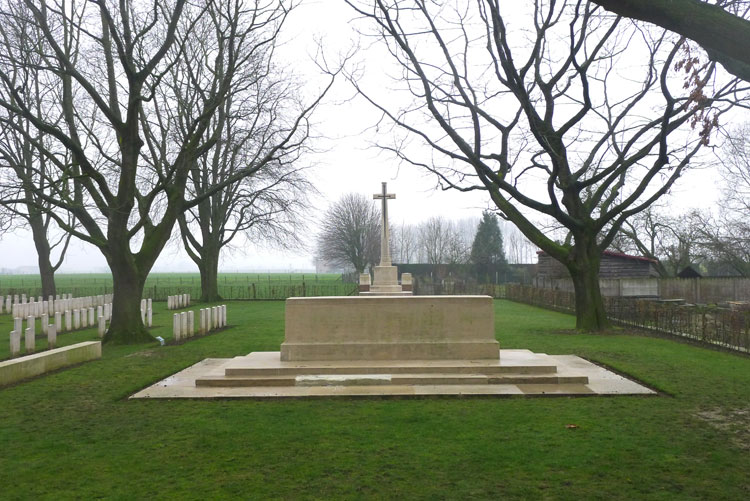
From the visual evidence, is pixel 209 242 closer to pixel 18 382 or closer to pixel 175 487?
pixel 18 382

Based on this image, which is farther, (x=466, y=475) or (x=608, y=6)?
(x=466, y=475)

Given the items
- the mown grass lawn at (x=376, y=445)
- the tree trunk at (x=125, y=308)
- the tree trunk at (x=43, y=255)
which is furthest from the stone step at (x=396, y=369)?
the tree trunk at (x=43, y=255)

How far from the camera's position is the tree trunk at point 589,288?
17.0 m

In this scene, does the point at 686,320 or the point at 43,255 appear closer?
the point at 686,320

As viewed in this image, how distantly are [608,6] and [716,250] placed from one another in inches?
1372

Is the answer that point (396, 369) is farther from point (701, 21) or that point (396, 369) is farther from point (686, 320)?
point (686, 320)

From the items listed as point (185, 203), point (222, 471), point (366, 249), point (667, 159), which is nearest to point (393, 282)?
point (185, 203)

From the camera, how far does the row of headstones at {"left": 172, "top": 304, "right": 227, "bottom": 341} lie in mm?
15742

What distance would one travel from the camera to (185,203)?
17.2m

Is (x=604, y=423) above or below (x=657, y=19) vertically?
below

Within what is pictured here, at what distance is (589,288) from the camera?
56.3 ft

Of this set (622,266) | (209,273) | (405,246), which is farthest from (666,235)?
(405,246)

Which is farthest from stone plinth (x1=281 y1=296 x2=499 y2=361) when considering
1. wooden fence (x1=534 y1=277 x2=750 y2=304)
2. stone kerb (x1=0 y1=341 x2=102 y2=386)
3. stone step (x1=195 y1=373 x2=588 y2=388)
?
wooden fence (x1=534 y1=277 x2=750 y2=304)

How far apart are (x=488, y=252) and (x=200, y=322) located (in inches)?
1666
